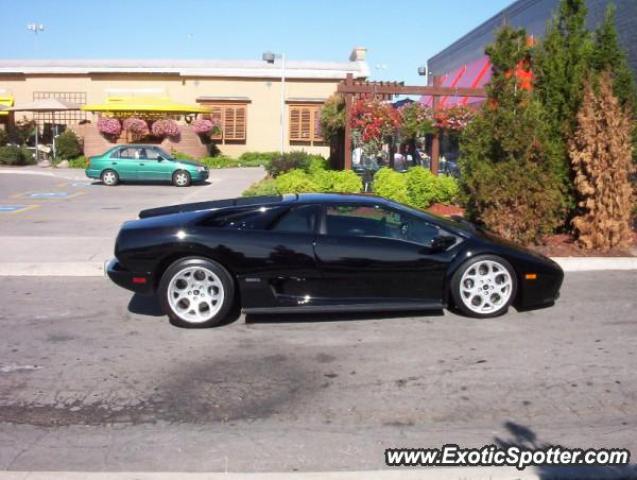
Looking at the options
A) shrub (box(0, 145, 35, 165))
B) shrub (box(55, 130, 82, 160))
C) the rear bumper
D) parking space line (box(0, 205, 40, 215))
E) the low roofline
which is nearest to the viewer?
the rear bumper

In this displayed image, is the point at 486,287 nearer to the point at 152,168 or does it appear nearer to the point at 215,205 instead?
the point at 215,205

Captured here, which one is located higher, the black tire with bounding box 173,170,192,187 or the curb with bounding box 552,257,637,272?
the black tire with bounding box 173,170,192,187

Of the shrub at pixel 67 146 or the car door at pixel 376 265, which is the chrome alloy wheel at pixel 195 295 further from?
the shrub at pixel 67 146

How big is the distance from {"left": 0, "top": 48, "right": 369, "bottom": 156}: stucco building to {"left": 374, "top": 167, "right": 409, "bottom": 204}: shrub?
2201cm

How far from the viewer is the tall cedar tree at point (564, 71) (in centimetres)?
1087

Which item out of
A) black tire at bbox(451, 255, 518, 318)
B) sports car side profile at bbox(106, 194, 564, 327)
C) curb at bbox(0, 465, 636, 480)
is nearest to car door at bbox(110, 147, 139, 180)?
sports car side profile at bbox(106, 194, 564, 327)

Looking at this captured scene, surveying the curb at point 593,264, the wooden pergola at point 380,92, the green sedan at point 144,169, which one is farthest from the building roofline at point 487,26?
the green sedan at point 144,169

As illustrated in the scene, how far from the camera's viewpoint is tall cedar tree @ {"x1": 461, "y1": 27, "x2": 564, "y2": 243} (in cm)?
1009

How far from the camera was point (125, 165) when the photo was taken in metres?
24.1

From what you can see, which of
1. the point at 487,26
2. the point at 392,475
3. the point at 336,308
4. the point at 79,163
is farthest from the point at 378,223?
the point at 79,163

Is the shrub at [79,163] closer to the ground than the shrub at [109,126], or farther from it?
closer to the ground

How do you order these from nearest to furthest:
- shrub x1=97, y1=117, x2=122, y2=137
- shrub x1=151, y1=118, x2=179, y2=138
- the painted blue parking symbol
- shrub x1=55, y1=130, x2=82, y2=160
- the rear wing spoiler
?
the rear wing spoiler, the painted blue parking symbol, shrub x1=151, y1=118, x2=179, y2=138, shrub x1=97, y1=117, x2=122, y2=137, shrub x1=55, y1=130, x2=82, y2=160

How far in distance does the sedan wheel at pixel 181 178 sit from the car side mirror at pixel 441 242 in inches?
698

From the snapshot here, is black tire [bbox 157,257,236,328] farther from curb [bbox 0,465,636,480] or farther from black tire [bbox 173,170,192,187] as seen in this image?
black tire [bbox 173,170,192,187]
